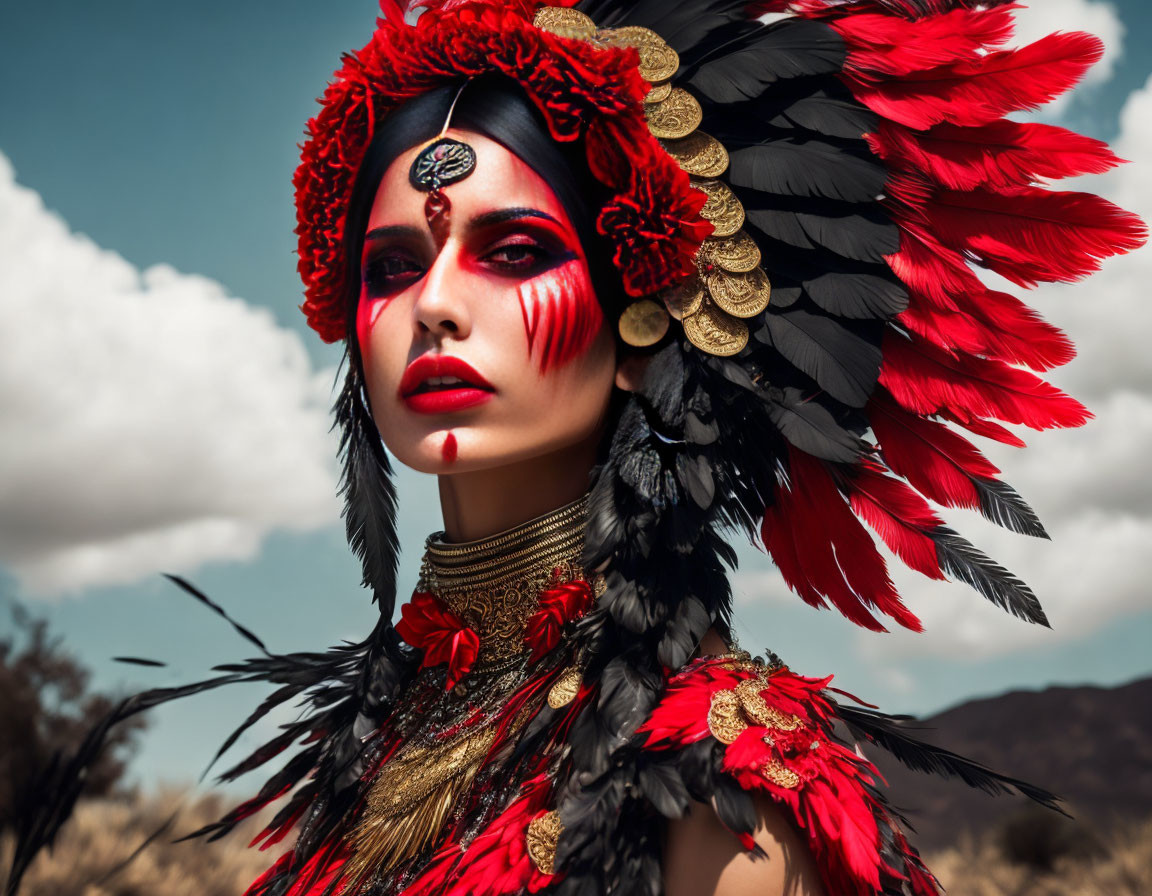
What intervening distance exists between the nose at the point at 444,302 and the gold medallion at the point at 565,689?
0.81 metres

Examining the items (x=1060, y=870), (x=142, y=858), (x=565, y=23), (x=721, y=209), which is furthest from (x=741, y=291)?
(x=1060, y=870)

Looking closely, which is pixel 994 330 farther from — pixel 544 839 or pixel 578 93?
pixel 544 839

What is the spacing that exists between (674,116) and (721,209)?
251 millimetres

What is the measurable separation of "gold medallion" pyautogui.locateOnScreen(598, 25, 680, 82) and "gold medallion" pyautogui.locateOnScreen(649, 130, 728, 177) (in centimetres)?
6

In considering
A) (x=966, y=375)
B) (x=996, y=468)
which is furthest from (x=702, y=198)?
(x=996, y=468)

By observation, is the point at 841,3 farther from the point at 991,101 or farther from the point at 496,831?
the point at 496,831

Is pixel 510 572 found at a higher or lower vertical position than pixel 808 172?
lower

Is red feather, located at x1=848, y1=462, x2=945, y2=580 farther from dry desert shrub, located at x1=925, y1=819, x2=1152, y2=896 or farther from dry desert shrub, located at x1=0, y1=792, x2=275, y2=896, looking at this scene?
dry desert shrub, located at x1=925, y1=819, x2=1152, y2=896

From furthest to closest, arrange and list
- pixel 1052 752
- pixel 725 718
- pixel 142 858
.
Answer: pixel 1052 752
pixel 142 858
pixel 725 718

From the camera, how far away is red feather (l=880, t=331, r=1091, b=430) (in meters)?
2.46

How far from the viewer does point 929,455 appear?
2531mm

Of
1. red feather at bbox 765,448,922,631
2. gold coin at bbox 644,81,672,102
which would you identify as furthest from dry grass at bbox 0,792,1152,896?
gold coin at bbox 644,81,672,102

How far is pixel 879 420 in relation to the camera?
2.57 m

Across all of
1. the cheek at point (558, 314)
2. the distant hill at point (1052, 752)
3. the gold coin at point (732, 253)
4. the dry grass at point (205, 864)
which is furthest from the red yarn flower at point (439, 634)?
the distant hill at point (1052, 752)
